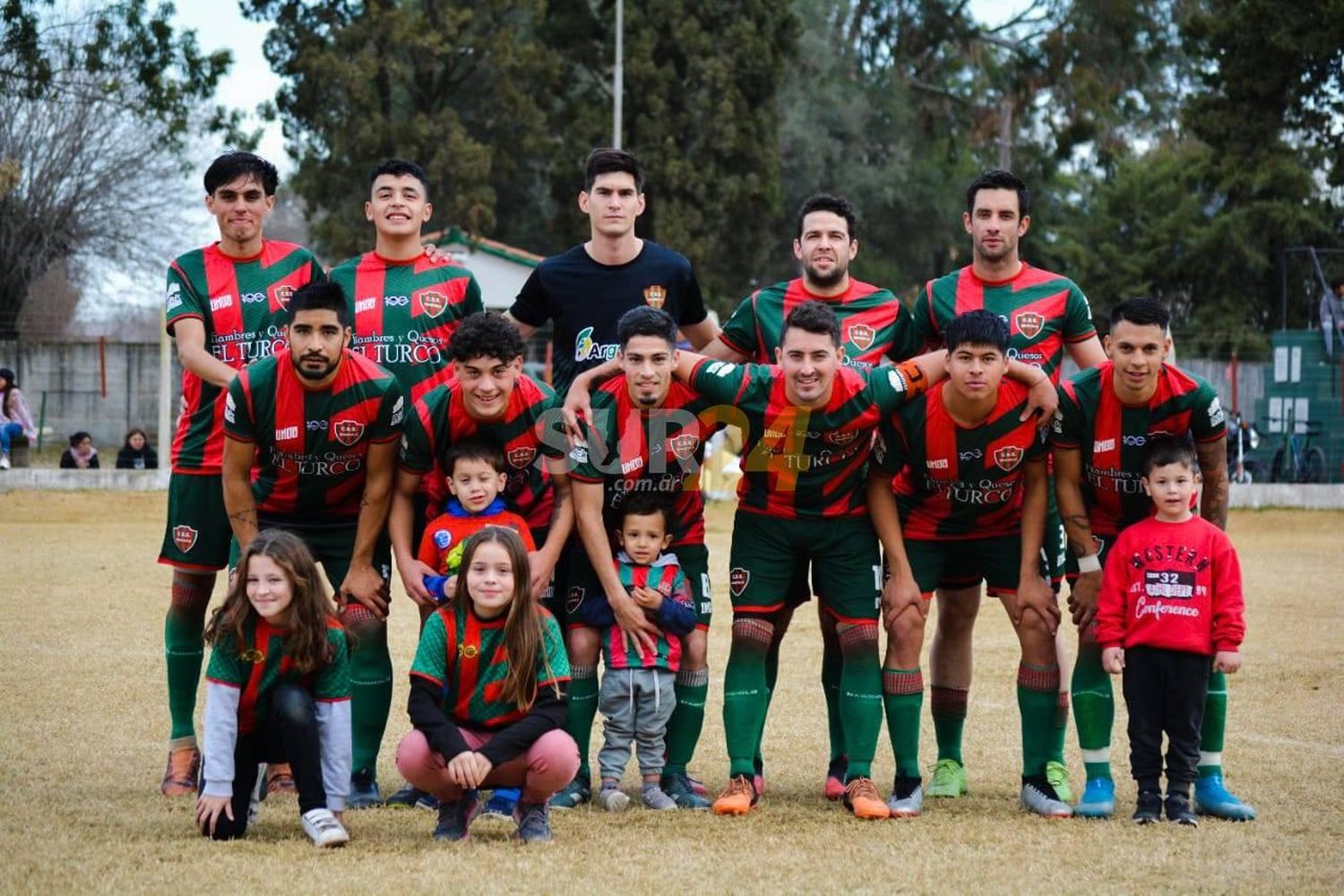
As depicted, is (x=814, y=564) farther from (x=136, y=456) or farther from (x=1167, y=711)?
(x=136, y=456)

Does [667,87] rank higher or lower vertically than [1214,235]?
higher

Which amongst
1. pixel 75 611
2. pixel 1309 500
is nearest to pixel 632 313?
pixel 75 611

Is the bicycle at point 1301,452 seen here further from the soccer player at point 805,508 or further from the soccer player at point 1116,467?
the soccer player at point 805,508

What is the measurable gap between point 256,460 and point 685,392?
1.64 m

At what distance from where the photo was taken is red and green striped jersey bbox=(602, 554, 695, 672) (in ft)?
19.1

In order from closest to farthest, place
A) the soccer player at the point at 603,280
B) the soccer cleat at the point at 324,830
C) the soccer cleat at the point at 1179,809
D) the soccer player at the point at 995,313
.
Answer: the soccer cleat at the point at 324,830 → the soccer cleat at the point at 1179,809 → the soccer player at the point at 995,313 → the soccer player at the point at 603,280

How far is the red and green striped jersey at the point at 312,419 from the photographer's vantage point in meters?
5.72

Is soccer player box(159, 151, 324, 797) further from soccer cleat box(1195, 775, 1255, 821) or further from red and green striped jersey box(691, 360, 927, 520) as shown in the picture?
soccer cleat box(1195, 775, 1255, 821)

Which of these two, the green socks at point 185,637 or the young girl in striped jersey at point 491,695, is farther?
the green socks at point 185,637

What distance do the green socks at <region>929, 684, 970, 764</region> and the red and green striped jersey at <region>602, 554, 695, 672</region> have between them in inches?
42.7

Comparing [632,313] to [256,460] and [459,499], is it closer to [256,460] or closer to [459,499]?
[459,499]

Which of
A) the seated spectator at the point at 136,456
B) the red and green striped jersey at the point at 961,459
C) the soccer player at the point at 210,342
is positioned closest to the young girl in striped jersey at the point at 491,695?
the soccer player at the point at 210,342

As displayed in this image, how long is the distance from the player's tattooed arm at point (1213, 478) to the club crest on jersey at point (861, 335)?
128cm

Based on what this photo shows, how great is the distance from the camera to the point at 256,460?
19.4 ft
